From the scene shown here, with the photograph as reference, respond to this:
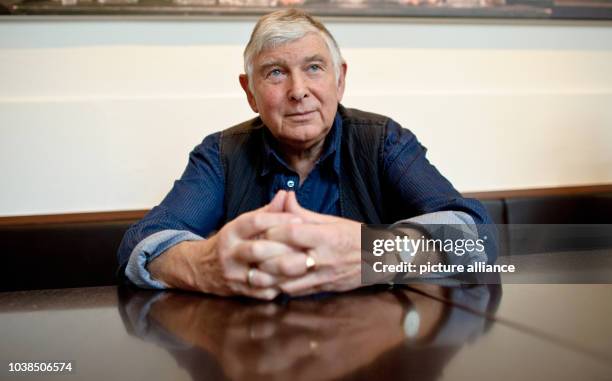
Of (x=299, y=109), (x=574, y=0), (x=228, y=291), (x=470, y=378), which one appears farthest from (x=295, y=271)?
(x=574, y=0)

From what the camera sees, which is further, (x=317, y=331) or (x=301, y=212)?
(x=301, y=212)

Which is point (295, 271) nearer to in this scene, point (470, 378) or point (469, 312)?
point (469, 312)

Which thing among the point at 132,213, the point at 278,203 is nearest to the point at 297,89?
the point at 278,203

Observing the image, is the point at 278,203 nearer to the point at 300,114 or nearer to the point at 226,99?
the point at 300,114

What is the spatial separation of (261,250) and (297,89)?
622 mm

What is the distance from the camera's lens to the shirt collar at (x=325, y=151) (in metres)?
1.46

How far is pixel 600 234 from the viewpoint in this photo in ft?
5.14

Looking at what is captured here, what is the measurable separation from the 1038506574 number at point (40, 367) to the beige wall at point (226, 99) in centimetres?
130

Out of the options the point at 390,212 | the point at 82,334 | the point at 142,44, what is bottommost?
the point at 82,334

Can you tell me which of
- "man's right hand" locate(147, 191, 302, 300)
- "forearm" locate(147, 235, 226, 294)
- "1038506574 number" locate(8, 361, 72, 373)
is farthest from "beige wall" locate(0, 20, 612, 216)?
"1038506574 number" locate(8, 361, 72, 373)

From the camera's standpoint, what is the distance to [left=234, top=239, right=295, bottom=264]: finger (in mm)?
869

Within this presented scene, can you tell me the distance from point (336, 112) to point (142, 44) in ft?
2.71

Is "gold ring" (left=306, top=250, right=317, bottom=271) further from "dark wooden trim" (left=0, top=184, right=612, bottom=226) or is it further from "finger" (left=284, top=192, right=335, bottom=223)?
"dark wooden trim" (left=0, top=184, right=612, bottom=226)

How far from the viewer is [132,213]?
173cm
